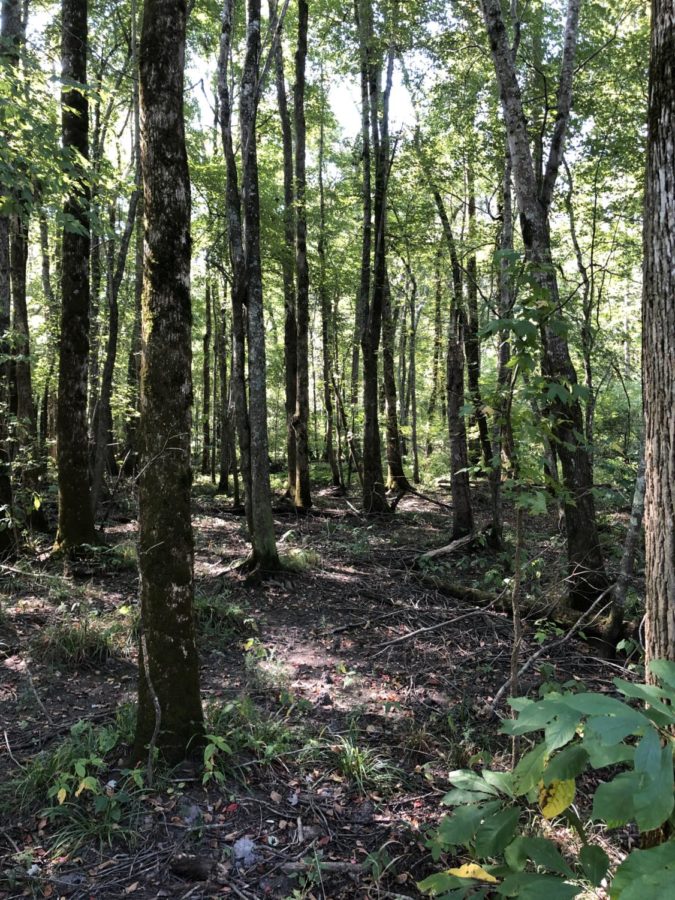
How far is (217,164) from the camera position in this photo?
476 inches

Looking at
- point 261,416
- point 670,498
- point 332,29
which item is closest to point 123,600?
point 261,416

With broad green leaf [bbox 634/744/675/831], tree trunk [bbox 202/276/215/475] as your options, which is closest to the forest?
broad green leaf [bbox 634/744/675/831]

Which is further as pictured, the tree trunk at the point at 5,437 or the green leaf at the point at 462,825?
the tree trunk at the point at 5,437

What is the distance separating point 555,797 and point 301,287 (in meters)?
11.6

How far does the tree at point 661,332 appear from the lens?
2.01 metres

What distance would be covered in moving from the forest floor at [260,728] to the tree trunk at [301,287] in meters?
4.85

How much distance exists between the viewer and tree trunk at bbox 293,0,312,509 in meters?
11.8

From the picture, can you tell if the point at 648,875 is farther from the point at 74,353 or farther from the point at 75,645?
the point at 74,353

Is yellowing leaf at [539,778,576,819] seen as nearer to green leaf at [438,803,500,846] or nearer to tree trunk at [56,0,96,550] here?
green leaf at [438,803,500,846]

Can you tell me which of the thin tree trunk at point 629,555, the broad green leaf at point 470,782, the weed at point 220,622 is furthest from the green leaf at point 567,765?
the weed at point 220,622

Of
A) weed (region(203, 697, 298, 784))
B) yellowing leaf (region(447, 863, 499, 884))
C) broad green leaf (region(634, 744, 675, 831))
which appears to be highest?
broad green leaf (region(634, 744, 675, 831))

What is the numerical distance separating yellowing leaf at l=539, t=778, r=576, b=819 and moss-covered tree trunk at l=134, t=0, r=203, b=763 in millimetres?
2367

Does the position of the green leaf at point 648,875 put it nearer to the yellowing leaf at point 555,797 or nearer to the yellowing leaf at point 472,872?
the yellowing leaf at point 555,797

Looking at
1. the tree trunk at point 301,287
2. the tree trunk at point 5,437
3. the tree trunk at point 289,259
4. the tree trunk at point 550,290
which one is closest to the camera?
the tree trunk at point 550,290
